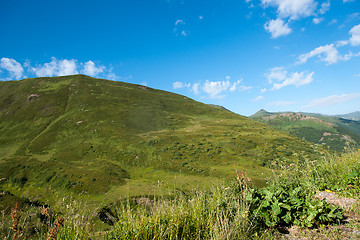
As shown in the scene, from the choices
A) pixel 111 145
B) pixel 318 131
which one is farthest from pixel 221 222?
pixel 318 131

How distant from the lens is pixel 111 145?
57375 mm

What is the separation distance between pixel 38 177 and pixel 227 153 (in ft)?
163

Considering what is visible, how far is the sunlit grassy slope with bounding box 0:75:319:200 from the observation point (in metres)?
39.2

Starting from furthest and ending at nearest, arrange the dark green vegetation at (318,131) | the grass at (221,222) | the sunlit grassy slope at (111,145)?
the dark green vegetation at (318,131) < the sunlit grassy slope at (111,145) < the grass at (221,222)

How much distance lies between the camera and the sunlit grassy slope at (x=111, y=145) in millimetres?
39219

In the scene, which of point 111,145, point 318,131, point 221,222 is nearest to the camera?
point 221,222

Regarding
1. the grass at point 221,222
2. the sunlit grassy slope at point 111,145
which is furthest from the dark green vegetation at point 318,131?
the grass at point 221,222

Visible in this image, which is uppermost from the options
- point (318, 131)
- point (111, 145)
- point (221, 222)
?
point (221, 222)

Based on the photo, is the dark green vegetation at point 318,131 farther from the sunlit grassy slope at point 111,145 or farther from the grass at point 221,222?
the grass at point 221,222

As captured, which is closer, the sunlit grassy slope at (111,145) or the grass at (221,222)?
the grass at (221,222)

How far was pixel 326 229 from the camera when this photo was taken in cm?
A: 469

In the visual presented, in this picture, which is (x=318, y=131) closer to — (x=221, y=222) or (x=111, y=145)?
(x=111, y=145)

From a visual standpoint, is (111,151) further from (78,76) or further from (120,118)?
(78,76)

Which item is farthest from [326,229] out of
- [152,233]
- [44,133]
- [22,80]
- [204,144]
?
[22,80]
